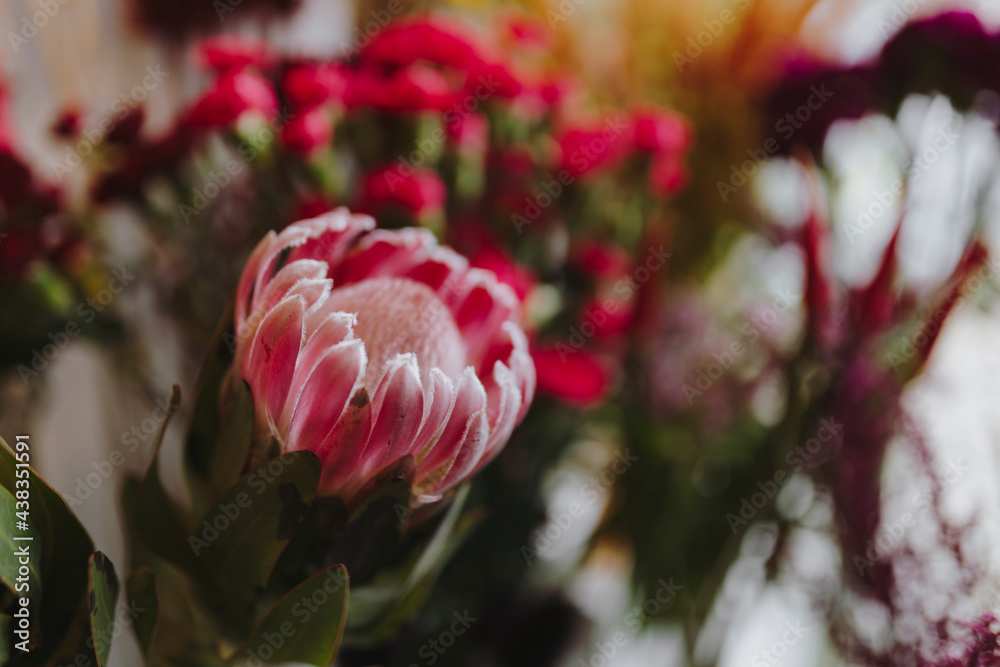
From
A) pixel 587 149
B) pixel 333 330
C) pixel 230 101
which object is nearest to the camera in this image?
pixel 333 330

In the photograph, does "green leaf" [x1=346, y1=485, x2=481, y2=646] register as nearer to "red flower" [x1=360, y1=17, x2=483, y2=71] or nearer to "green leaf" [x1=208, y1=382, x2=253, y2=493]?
"green leaf" [x1=208, y1=382, x2=253, y2=493]

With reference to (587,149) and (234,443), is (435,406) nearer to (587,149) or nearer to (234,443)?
(234,443)

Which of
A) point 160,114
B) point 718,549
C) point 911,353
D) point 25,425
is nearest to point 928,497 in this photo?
point 911,353

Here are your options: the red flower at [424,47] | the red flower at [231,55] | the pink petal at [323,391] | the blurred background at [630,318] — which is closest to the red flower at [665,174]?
the blurred background at [630,318]

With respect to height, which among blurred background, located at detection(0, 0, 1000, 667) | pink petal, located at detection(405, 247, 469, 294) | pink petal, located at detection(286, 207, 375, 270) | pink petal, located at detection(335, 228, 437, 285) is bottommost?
blurred background, located at detection(0, 0, 1000, 667)

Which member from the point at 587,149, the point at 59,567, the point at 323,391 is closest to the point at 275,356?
the point at 323,391

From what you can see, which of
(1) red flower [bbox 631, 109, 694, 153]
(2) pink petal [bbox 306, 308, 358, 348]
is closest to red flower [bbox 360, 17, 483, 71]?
(1) red flower [bbox 631, 109, 694, 153]
